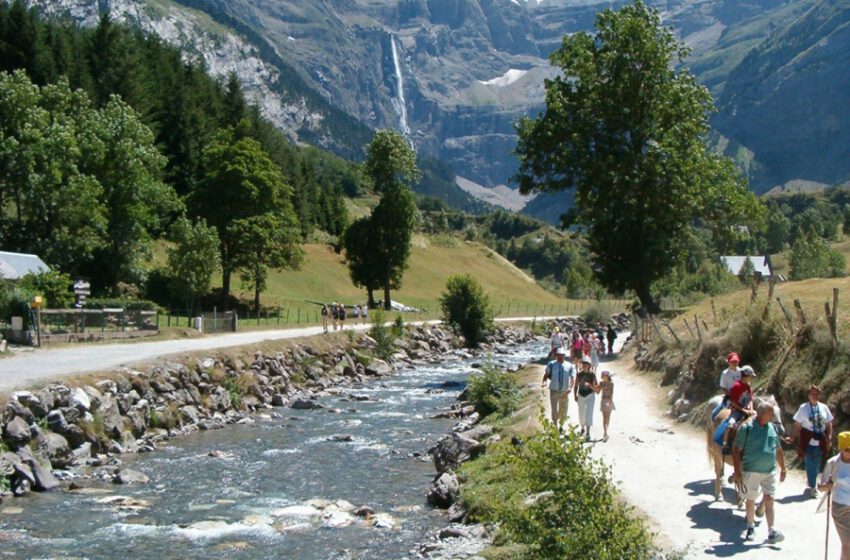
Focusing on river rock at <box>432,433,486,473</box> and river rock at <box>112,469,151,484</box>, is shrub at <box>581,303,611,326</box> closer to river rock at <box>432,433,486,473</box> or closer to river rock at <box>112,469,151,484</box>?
river rock at <box>432,433,486,473</box>

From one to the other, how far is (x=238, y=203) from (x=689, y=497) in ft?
181

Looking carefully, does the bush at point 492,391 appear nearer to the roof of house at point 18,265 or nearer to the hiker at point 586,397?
the hiker at point 586,397

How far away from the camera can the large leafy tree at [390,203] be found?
83500mm

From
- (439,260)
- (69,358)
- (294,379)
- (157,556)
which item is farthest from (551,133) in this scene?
(439,260)

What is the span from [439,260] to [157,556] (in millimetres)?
121587

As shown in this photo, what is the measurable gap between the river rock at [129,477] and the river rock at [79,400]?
3827mm

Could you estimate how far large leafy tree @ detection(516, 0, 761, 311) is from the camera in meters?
45.4

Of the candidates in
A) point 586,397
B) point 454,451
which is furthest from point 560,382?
point 454,451

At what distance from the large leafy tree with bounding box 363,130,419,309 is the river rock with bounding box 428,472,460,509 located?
209 ft

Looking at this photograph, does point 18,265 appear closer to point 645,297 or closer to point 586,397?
point 645,297

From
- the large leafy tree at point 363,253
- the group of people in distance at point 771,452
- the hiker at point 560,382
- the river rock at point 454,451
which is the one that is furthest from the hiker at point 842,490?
the large leafy tree at point 363,253

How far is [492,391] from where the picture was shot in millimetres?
31344

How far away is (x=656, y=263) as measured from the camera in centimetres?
4653

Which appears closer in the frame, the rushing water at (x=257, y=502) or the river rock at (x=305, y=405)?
the rushing water at (x=257, y=502)
